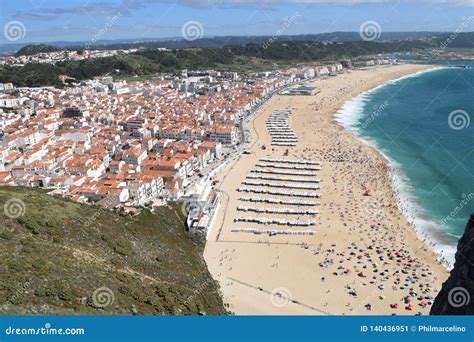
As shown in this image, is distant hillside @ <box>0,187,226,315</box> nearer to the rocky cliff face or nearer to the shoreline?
the rocky cliff face

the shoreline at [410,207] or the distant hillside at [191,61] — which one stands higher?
the distant hillside at [191,61]

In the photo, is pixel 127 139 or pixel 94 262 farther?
pixel 127 139

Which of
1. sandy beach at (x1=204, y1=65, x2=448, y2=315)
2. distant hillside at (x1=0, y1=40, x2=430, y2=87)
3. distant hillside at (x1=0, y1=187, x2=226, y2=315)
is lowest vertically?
sandy beach at (x1=204, y1=65, x2=448, y2=315)

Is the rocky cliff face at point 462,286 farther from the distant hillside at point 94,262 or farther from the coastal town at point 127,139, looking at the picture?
the coastal town at point 127,139

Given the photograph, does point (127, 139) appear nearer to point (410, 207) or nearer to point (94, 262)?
point (410, 207)

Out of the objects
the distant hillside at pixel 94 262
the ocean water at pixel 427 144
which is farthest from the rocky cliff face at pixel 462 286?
the ocean water at pixel 427 144

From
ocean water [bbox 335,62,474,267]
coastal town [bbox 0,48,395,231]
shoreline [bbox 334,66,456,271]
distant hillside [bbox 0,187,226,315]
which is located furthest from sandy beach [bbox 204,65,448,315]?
coastal town [bbox 0,48,395,231]

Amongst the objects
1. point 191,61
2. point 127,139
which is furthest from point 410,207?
point 191,61
